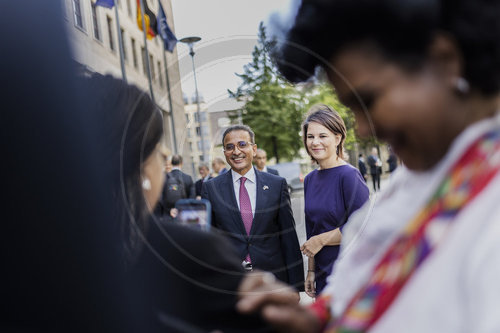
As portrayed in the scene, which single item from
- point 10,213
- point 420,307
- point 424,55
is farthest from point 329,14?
point 10,213

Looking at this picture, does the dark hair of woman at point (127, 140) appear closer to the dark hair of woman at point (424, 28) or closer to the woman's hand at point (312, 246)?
the dark hair of woman at point (424, 28)

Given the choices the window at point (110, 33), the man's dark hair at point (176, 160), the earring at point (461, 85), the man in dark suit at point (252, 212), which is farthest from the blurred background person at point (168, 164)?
the earring at point (461, 85)

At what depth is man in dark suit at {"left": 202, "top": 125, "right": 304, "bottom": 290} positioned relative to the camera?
94cm

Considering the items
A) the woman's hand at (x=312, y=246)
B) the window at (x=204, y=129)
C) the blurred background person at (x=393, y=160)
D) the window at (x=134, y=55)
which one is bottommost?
the woman's hand at (x=312, y=246)

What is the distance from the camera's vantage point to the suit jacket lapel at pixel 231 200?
100 centimetres

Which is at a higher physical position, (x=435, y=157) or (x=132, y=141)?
(x=132, y=141)

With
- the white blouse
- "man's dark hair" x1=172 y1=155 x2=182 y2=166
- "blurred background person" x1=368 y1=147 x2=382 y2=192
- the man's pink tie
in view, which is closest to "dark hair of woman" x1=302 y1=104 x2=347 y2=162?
"blurred background person" x1=368 y1=147 x2=382 y2=192

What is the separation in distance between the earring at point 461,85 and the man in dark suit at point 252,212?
48 centimetres

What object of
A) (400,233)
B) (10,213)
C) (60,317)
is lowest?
(60,317)

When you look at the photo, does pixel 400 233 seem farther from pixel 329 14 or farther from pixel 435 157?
pixel 329 14

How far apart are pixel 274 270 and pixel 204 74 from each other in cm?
44

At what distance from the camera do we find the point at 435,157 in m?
0.60

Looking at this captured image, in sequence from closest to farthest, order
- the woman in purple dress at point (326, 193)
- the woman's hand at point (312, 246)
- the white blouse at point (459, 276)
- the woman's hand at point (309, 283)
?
the white blouse at point (459, 276)
the woman's hand at point (309, 283)
the woman in purple dress at point (326, 193)
the woman's hand at point (312, 246)

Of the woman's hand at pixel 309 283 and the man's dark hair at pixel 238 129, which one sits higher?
the man's dark hair at pixel 238 129
